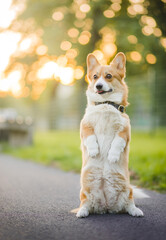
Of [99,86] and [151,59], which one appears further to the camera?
[151,59]

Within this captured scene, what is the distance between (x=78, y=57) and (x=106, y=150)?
45.1 ft

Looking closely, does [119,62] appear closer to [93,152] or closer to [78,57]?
[93,152]

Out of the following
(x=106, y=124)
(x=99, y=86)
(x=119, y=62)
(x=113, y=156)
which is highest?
(x=119, y=62)

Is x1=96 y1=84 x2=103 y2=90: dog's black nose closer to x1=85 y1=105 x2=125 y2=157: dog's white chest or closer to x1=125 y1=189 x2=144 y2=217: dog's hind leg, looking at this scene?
x1=85 y1=105 x2=125 y2=157: dog's white chest

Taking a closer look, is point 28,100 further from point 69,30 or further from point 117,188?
point 117,188

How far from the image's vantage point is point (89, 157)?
9.64ft

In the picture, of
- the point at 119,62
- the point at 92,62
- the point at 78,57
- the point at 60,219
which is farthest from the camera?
the point at 78,57

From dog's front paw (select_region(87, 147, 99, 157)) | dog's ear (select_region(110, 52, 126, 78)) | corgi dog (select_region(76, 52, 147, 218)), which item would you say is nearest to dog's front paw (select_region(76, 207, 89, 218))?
corgi dog (select_region(76, 52, 147, 218))

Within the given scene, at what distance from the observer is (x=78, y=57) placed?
1603 centimetres

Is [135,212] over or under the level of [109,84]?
under

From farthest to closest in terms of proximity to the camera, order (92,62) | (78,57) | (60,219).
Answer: (78,57) < (92,62) < (60,219)

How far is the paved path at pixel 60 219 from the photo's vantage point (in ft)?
7.68

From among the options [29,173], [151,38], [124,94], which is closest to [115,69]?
[124,94]

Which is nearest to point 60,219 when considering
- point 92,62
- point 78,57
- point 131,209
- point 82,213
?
point 82,213
